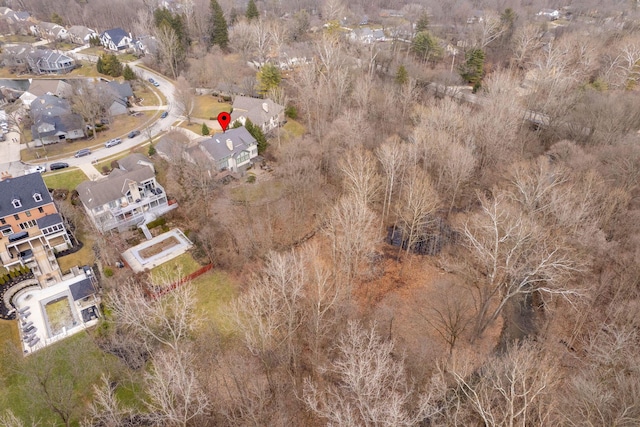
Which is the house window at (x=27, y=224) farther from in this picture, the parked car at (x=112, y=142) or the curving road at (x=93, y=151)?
the parked car at (x=112, y=142)

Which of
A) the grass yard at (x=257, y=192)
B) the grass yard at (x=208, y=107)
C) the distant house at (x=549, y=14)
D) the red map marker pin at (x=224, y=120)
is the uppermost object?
the distant house at (x=549, y=14)

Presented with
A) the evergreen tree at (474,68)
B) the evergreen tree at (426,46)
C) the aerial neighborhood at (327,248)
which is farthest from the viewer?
the evergreen tree at (426,46)

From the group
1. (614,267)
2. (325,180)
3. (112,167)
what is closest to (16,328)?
(112,167)

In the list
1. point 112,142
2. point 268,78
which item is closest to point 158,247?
point 112,142

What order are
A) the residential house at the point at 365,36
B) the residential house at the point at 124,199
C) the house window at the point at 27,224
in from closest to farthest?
1. the house window at the point at 27,224
2. the residential house at the point at 124,199
3. the residential house at the point at 365,36

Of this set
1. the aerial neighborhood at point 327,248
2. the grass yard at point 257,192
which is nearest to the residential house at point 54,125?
the aerial neighborhood at point 327,248

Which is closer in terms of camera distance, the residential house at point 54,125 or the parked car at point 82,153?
the parked car at point 82,153

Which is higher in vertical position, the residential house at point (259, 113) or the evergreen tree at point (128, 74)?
the evergreen tree at point (128, 74)

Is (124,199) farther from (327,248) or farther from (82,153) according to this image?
(327,248)
